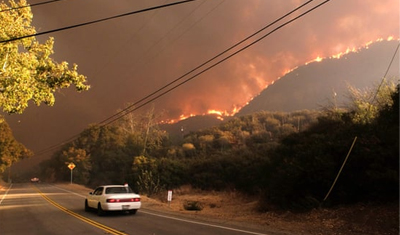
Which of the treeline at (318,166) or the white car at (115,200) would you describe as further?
the white car at (115,200)

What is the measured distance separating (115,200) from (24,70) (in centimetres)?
724

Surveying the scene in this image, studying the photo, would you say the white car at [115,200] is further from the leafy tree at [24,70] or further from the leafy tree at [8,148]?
the leafy tree at [8,148]

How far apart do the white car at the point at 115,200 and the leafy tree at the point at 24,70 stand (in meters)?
5.28

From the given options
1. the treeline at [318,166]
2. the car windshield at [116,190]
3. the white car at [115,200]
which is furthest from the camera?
the car windshield at [116,190]

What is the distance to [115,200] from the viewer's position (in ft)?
52.0

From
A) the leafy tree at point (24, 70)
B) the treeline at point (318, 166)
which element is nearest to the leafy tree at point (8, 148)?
the treeline at point (318, 166)

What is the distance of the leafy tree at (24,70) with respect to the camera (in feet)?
46.6

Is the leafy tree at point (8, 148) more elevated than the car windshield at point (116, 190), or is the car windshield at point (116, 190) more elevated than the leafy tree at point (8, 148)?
A: the leafy tree at point (8, 148)

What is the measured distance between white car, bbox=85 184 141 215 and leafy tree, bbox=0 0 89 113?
17.3 feet

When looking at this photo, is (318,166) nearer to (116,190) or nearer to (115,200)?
(115,200)

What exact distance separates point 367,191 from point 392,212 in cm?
218

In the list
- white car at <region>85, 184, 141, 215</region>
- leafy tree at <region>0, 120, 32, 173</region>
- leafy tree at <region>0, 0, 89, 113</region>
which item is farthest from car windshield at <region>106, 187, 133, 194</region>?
leafy tree at <region>0, 120, 32, 173</region>

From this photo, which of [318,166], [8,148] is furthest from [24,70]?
[8,148]

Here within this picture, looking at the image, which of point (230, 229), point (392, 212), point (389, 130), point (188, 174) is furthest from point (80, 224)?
point (188, 174)
